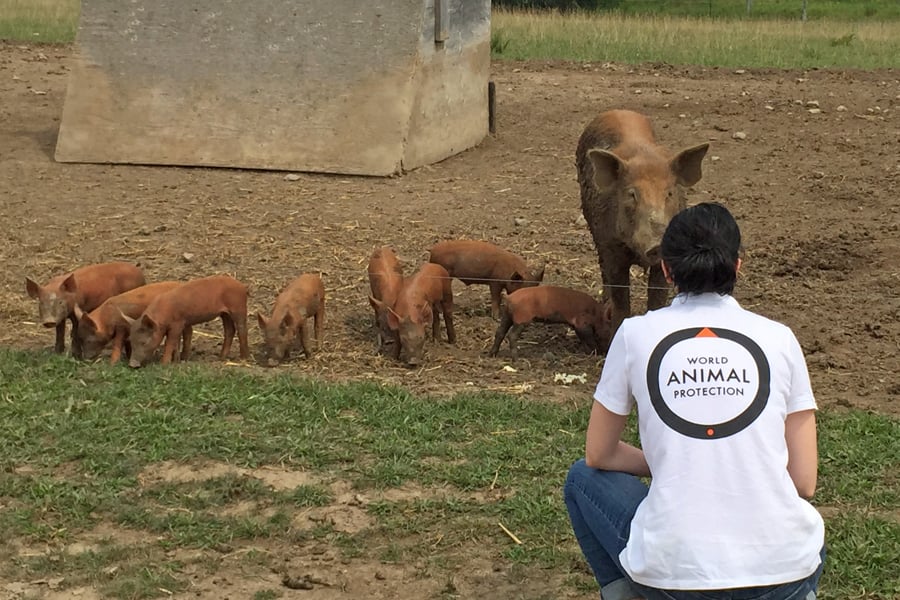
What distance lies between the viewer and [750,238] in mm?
9320

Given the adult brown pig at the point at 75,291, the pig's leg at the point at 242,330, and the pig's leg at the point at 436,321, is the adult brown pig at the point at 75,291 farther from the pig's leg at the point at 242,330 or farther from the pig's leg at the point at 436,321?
the pig's leg at the point at 436,321

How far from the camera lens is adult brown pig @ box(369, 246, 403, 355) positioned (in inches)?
281

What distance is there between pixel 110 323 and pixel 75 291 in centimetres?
33

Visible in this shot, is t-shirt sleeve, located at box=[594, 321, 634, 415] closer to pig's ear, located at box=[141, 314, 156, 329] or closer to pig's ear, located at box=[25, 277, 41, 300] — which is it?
pig's ear, located at box=[141, 314, 156, 329]

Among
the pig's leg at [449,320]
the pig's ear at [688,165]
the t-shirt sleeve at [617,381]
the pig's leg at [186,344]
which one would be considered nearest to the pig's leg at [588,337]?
the pig's leg at [449,320]

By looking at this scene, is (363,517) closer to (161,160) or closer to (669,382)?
(669,382)

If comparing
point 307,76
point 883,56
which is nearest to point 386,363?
point 307,76

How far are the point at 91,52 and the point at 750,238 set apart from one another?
632 cm

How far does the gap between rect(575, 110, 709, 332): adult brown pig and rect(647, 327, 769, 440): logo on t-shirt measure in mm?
3053

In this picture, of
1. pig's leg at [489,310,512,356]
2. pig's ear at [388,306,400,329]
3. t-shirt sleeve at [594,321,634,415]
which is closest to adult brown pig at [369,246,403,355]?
pig's ear at [388,306,400,329]

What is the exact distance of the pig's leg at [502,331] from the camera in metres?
7.10

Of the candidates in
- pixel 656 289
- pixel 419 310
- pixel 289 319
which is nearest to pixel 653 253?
pixel 656 289

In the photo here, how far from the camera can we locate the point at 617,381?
331cm

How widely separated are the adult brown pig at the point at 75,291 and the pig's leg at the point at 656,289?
2897mm
